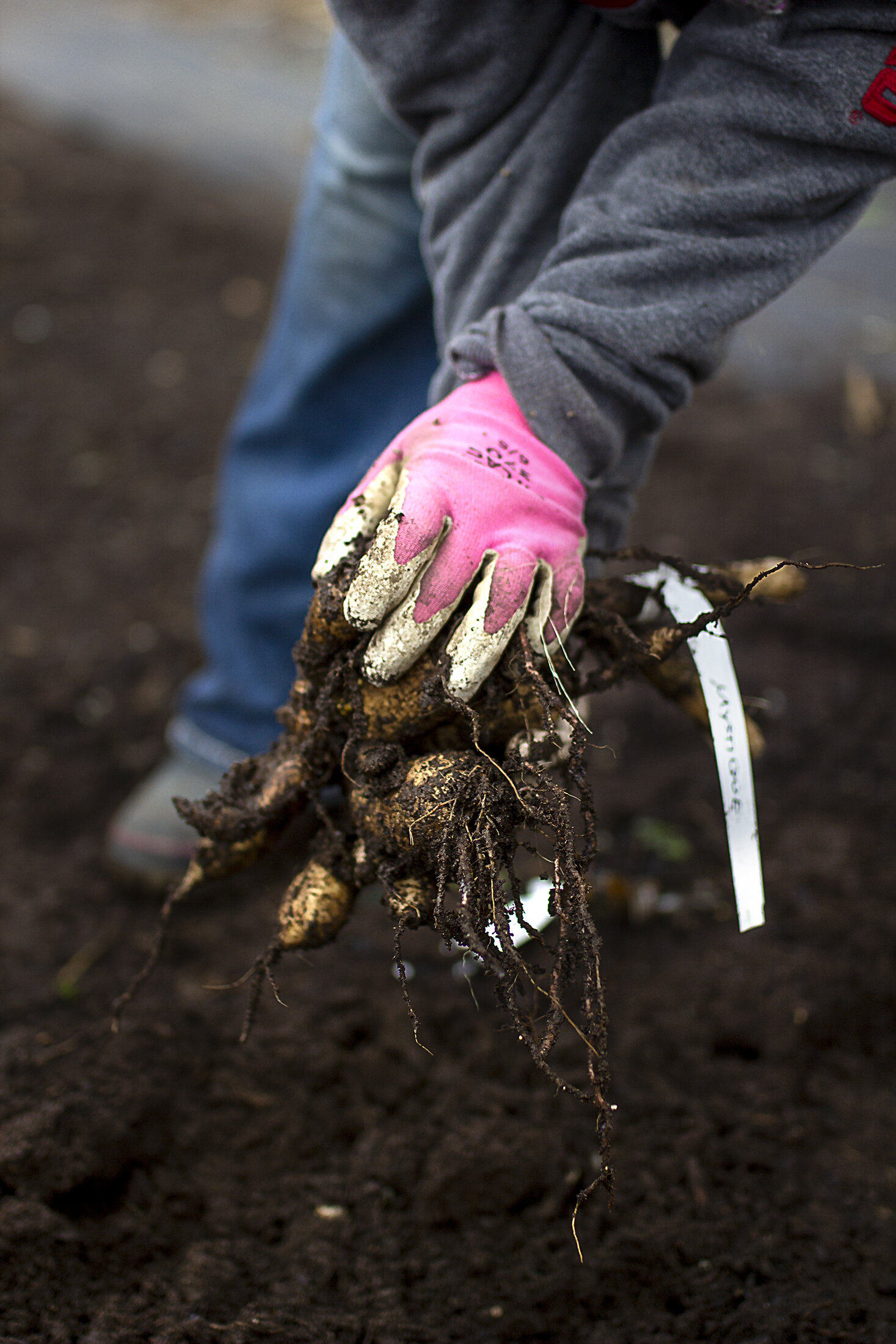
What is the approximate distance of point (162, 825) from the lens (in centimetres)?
184

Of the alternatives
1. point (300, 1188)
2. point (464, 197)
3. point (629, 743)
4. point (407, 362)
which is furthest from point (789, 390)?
point (300, 1188)

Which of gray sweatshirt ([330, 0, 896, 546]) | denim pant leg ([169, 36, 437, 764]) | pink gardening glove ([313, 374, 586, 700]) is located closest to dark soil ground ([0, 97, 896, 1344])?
denim pant leg ([169, 36, 437, 764])

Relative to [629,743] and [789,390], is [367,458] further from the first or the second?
[789,390]

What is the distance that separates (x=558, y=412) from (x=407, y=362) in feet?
2.59

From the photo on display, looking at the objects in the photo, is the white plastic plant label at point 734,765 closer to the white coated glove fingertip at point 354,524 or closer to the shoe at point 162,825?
the white coated glove fingertip at point 354,524

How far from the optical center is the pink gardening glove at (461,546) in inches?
39.1

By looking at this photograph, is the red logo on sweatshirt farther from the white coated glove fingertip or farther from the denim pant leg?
the denim pant leg

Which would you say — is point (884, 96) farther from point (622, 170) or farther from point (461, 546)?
point (461, 546)

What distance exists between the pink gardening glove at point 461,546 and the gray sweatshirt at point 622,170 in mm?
68

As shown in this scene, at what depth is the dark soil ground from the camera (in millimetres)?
1120

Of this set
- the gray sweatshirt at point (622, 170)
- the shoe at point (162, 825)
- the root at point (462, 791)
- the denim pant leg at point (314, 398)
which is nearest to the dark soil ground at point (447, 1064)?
the shoe at point (162, 825)

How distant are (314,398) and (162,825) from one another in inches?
34.9

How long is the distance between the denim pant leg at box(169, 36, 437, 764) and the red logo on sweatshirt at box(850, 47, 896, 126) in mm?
785

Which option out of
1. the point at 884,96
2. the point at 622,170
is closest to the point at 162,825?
the point at 622,170
